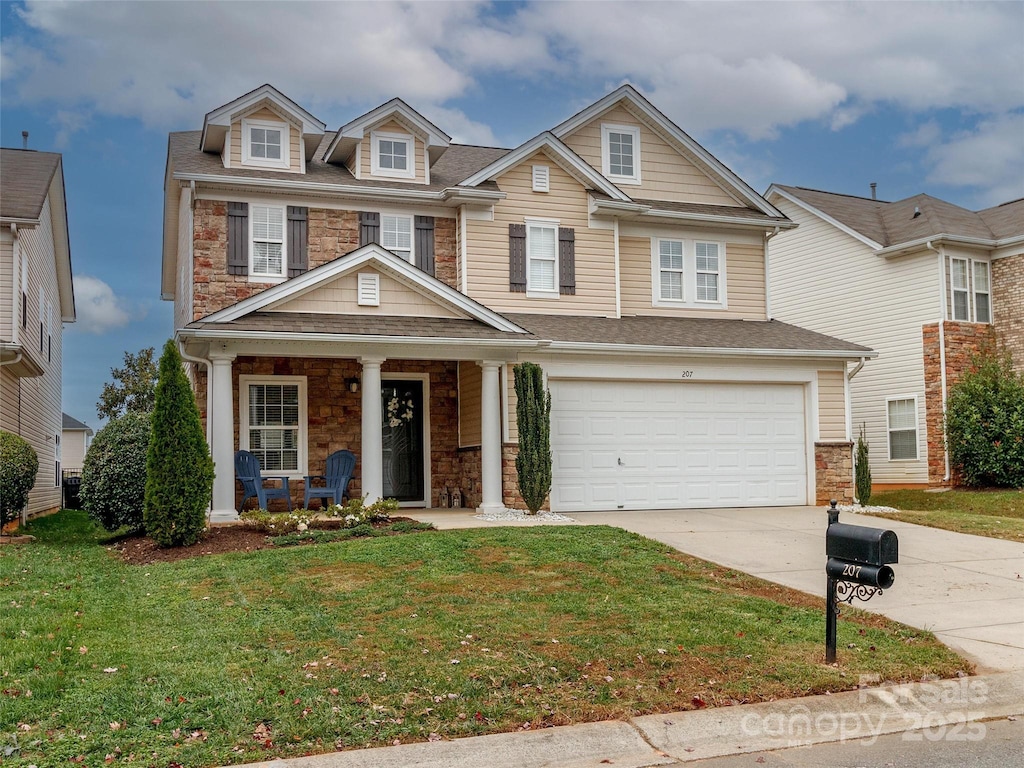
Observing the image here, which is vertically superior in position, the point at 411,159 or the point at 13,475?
the point at 411,159

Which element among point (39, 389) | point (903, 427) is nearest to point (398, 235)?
point (39, 389)

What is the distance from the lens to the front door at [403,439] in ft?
53.6

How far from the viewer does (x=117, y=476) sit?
519 inches

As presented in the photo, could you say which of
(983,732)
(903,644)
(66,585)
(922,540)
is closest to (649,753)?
(983,732)

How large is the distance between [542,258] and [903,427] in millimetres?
10223

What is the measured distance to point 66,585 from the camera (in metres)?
9.12

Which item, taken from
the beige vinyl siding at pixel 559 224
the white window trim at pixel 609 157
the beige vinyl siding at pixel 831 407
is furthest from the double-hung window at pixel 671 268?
the beige vinyl siding at pixel 831 407

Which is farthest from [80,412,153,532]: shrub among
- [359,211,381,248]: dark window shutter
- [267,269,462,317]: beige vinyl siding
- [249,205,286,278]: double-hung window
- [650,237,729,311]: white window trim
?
[650,237,729,311]: white window trim

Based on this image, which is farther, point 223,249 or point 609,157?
point 609,157

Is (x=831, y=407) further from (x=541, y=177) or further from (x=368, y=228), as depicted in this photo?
(x=368, y=228)

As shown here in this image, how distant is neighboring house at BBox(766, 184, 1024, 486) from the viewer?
21125 millimetres

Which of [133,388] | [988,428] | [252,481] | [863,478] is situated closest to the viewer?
[252,481]

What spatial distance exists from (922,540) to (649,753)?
8475mm

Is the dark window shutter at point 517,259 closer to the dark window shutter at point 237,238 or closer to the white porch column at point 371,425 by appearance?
the white porch column at point 371,425
